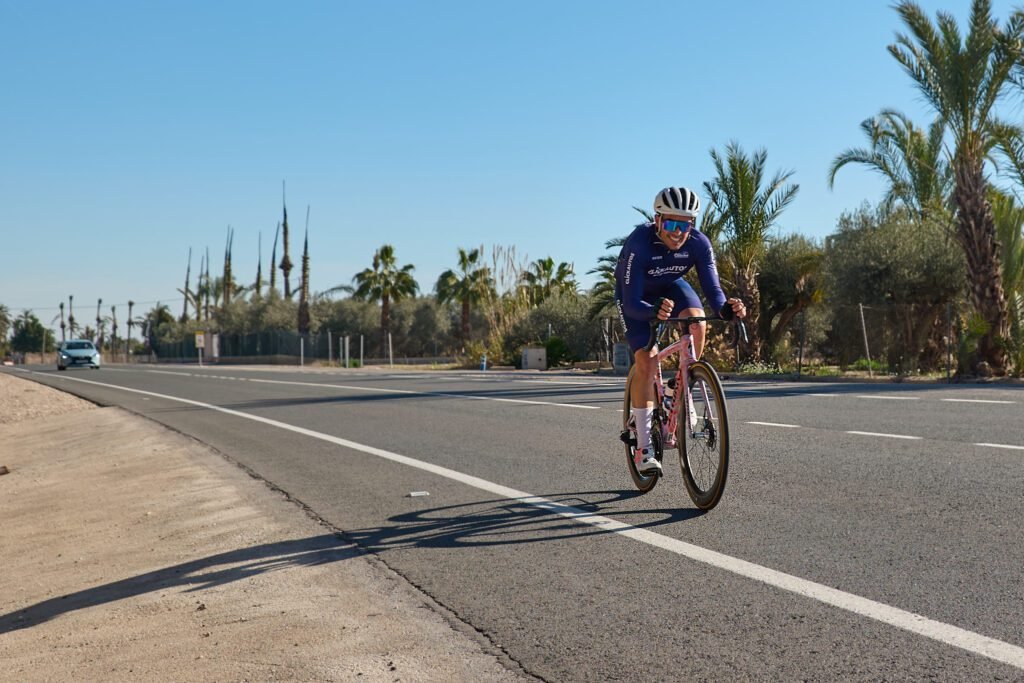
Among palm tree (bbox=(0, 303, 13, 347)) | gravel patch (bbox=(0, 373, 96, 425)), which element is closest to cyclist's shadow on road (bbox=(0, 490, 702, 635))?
gravel patch (bbox=(0, 373, 96, 425))

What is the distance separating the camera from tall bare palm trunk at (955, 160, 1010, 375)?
72.5 feet

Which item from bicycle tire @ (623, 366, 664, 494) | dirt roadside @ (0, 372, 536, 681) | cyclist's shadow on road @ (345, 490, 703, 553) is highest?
bicycle tire @ (623, 366, 664, 494)

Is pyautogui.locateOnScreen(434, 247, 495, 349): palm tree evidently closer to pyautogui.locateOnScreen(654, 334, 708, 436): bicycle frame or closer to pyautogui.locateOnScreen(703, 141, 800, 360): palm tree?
pyautogui.locateOnScreen(703, 141, 800, 360): palm tree

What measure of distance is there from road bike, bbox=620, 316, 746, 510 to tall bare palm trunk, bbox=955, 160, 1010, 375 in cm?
1757

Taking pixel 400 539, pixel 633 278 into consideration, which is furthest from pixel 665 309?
pixel 400 539

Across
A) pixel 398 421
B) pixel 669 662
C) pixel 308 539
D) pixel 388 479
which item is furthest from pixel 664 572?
pixel 398 421

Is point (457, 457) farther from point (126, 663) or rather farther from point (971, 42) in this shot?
point (971, 42)

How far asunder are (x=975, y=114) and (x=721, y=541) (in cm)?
1994

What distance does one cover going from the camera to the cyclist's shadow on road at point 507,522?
5.82m

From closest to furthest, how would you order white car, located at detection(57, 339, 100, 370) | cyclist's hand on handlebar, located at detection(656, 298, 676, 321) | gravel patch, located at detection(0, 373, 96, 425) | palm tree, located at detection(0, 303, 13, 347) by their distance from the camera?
1. cyclist's hand on handlebar, located at detection(656, 298, 676, 321)
2. gravel patch, located at detection(0, 373, 96, 425)
3. white car, located at detection(57, 339, 100, 370)
4. palm tree, located at detection(0, 303, 13, 347)

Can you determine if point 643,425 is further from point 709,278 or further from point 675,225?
point 675,225

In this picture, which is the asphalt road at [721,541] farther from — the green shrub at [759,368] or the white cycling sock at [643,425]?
the green shrub at [759,368]

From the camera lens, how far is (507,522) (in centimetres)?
627

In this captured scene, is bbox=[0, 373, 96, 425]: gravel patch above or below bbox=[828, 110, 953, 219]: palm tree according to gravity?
below
